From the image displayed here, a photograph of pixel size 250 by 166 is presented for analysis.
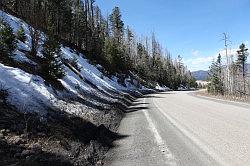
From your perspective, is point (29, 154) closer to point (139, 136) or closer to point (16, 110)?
point (16, 110)

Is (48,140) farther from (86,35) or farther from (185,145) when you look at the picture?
(86,35)

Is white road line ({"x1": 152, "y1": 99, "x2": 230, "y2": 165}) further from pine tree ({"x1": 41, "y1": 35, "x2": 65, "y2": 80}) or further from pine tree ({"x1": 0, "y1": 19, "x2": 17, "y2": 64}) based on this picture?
pine tree ({"x1": 0, "y1": 19, "x2": 17, "y2": 64})

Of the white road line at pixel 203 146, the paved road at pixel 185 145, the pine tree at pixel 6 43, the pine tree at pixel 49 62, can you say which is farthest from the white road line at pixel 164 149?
the pine tree at pixel 6 43

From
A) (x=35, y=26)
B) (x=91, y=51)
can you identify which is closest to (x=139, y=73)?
(x=91, y=51)

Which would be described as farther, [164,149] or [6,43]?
[6,43]

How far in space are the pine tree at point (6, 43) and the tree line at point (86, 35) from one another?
1.80 m

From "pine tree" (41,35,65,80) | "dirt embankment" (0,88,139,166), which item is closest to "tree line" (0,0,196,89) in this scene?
"pine tree" (41,35,65,80)

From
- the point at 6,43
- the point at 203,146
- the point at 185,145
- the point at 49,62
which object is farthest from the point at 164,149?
the point at 6,43

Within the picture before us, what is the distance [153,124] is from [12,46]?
27.9 ft

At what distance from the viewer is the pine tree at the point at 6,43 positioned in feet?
57.5

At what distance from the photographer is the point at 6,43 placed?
18.2m

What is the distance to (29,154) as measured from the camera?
8.24 meters

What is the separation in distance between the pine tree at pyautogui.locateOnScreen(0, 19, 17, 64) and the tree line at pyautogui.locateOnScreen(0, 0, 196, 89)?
1803mm

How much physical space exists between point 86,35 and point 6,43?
39.1 metres
